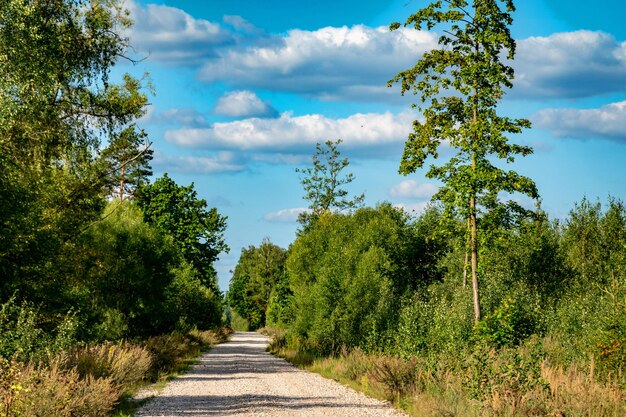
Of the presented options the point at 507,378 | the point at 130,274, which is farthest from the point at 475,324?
the point at 130,274

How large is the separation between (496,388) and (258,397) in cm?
831

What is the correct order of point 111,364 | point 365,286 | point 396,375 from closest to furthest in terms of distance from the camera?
point 111,364 < point 396,375 < point 365,286

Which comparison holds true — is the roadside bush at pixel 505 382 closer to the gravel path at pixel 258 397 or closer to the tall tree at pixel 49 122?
the gravel path at pixel 258 397

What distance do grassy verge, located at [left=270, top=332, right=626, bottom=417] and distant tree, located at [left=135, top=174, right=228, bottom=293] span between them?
117 feet

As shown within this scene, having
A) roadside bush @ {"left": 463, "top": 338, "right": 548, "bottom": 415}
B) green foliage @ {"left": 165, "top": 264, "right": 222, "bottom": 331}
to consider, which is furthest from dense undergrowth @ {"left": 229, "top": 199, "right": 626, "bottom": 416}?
green foliage @ {"left": 165, "top": 264, "right": 222, "bottom": 331}

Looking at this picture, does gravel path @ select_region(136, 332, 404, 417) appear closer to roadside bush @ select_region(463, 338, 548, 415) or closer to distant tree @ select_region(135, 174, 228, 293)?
roadside bush @ select_region(463, 338, 548, 415)

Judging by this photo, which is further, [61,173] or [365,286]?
[365,286]

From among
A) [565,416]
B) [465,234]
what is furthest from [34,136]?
[565,416]

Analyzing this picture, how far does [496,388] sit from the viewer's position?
13625 mm

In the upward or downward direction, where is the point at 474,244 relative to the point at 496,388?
upward

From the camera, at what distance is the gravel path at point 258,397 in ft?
55.2

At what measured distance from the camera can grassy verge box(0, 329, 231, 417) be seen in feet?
37.0

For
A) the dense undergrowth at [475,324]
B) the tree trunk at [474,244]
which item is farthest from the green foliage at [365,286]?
the tree trunk at [474,244]

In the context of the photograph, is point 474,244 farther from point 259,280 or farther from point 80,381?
point 259,280
